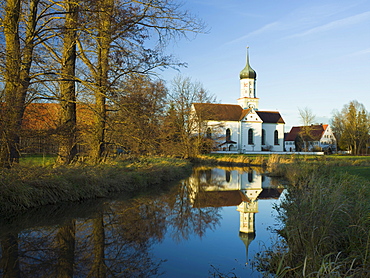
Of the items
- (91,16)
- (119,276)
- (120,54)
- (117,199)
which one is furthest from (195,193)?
(119,276)

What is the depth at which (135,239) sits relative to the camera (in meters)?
6.49

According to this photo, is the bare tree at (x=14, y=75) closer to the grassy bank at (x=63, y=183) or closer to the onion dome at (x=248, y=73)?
the grassy bank at (x=63, y=183)

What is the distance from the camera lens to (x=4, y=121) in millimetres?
7793

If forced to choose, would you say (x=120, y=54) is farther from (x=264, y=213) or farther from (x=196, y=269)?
(x=196, y=269)

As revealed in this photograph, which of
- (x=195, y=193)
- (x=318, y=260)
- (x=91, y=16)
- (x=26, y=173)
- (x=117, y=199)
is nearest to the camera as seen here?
(x=318, y=260)

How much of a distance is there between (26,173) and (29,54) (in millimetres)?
3277

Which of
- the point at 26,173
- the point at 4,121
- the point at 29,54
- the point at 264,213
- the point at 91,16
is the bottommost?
the point at 264,213

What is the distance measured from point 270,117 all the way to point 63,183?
6620 centimetres

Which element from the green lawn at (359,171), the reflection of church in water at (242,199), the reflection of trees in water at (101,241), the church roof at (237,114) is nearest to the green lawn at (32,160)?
the reflection of trees in water at (101,241)

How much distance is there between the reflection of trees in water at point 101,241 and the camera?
489cm

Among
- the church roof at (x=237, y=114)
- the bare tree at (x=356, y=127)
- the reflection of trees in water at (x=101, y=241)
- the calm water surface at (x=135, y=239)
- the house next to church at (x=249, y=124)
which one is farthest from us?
the church roof at (x=237, y=114)

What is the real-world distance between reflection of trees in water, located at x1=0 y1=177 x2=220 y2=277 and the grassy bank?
0.96 metres

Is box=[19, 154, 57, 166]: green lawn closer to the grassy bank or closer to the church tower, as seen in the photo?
the grassy bank

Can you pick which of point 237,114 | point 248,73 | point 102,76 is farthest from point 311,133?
point 102,76
